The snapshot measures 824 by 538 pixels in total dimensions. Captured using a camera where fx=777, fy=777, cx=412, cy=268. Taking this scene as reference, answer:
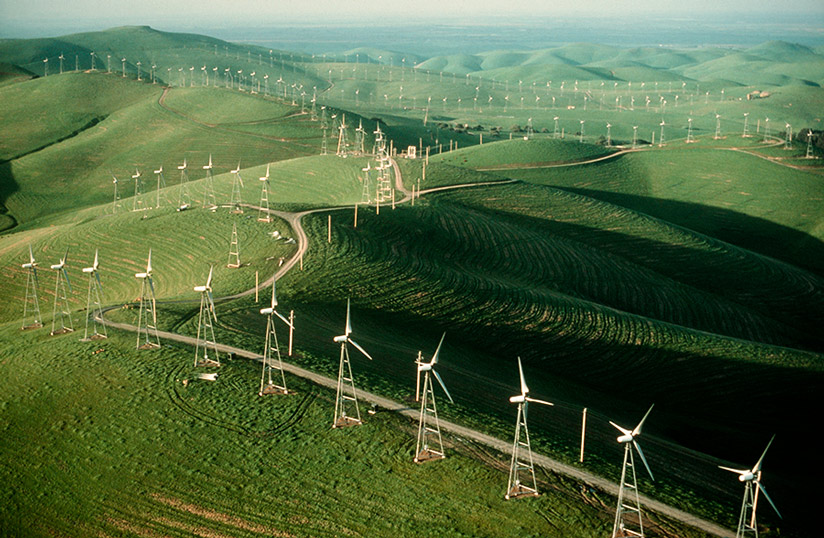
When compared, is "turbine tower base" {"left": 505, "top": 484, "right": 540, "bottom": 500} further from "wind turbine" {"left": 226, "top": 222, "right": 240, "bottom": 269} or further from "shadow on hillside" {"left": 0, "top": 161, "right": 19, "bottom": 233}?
"shadow on hillside" {"left": 0, "top": 161, "right": 19, "bottom": 233}

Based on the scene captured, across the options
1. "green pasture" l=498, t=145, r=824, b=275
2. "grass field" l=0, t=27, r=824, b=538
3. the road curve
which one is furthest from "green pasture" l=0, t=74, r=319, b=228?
the road curve

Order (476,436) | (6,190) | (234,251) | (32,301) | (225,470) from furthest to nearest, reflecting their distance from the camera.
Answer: (6,190) < (234,251) < (32,301) < (476,436) < (225,470)

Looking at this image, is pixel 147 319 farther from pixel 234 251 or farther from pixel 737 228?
pixel 737 228

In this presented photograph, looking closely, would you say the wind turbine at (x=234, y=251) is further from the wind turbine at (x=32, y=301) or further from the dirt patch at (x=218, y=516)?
the dirt patch at (x=218, y=516)

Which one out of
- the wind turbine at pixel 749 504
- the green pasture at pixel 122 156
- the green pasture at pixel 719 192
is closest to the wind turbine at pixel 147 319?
the wind turbine at pixel 749 504

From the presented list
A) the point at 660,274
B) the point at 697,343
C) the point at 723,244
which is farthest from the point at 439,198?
the point at 697,343

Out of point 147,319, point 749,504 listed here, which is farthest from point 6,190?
point 749,504
